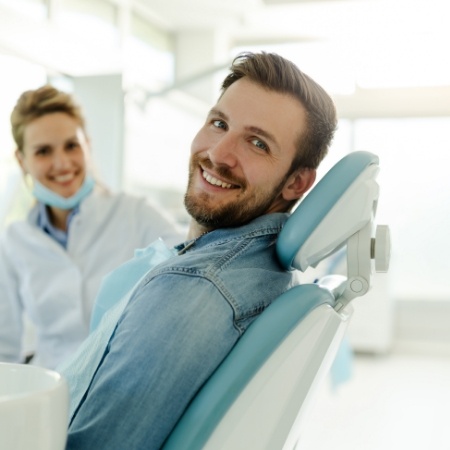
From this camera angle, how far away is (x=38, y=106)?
6.62ft

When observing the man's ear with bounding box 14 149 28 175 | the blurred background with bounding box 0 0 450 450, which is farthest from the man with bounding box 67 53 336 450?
the blurred background with bounding box 0 0 450 450

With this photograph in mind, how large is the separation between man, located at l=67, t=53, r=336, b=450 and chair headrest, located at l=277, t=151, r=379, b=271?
79 mm

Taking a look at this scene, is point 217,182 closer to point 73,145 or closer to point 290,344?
point 290,344

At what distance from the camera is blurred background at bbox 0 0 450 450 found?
284cm

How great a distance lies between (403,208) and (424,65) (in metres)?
1.06

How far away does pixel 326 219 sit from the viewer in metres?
0.94

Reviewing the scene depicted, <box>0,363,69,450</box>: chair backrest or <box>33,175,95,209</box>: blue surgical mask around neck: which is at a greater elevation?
<box>33,175,95,209</box>: blue surgical mask around neck

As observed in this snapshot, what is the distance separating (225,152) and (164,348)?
15.5 inches

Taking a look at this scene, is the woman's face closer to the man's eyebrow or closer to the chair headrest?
the man's eyebrow

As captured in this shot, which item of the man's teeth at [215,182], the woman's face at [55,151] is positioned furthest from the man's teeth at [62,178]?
the man's teeth at [215,182]

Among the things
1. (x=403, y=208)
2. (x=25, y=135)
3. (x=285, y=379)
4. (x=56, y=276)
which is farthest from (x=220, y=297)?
(x=403, y=208)

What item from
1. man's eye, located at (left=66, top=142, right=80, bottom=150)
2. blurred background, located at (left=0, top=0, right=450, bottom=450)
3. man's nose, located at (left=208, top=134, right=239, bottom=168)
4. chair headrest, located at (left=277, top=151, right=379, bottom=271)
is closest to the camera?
chair headrest, located at (left=277, top=151, right=379, bottom=271)

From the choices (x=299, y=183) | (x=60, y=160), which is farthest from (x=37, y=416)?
(x=60, y=160)

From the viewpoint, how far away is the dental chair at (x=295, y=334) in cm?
84
